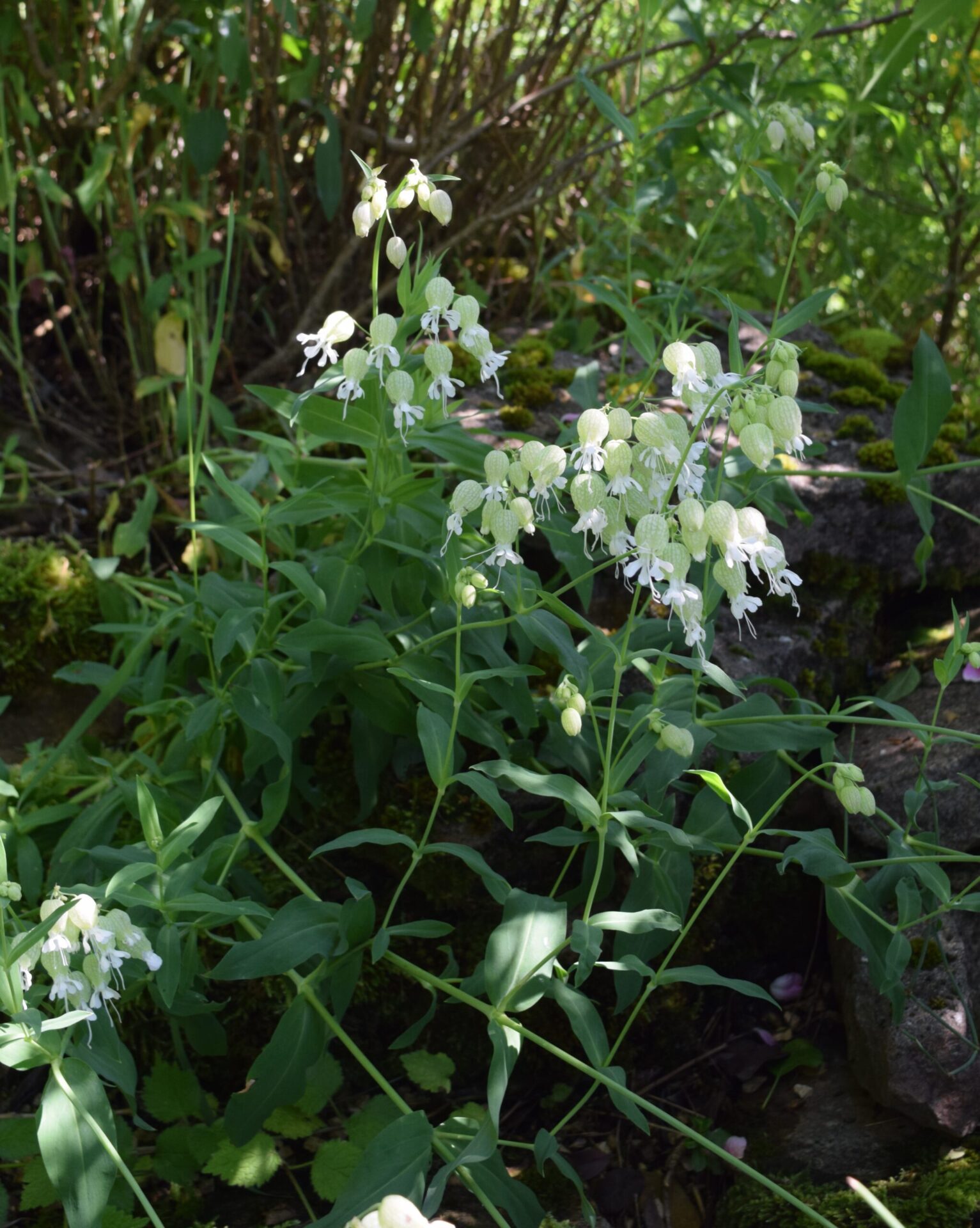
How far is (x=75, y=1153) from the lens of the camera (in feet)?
4.86

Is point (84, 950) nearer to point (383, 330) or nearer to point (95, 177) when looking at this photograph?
point (383, 330)

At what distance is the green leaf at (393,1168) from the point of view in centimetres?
145

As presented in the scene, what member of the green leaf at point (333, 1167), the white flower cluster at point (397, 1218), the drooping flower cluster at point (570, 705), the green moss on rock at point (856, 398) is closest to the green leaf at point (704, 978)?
the drooping flower cluster at point (570, 705)

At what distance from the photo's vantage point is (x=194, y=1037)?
1.95 metres

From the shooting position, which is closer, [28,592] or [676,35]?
[28,592]

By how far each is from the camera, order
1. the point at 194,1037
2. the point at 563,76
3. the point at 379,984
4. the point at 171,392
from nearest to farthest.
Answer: the point at 194,1037 → the point at 379,984 → the point at 171,392 → the point at 563,76

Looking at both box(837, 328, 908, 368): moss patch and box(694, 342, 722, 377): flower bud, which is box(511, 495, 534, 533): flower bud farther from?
box(837, 328, 908, 368): moss patch

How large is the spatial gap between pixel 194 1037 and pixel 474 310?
1.35 meters

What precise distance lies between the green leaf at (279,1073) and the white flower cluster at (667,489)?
82 cm

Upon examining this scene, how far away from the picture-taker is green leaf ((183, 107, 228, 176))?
9.92ft

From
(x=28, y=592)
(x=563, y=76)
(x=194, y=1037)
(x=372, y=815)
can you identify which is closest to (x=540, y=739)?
(x=372, y=815)

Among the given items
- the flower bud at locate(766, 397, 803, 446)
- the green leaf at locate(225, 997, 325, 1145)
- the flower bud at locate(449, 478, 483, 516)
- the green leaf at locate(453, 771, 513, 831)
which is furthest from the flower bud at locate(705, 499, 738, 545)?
the green leaf at locate(225, 997, 325, 1145)

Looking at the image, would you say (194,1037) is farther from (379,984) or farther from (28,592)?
(28,592)

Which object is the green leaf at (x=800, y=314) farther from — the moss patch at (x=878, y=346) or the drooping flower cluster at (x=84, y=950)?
the moss patch at (x=878, y=346)
